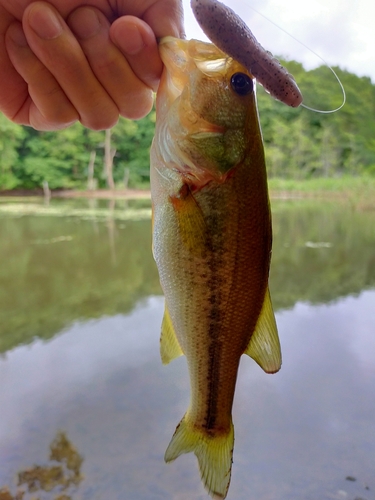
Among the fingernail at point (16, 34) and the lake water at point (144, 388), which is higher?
the fingernail at point (16, 34)

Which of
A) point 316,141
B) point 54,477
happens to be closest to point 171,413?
point 54,477

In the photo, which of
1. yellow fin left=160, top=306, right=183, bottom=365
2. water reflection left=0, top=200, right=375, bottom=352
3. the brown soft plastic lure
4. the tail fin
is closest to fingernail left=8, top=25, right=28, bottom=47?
the brown soft plastic lure

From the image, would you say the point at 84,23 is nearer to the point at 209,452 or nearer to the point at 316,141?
the point at 209,452

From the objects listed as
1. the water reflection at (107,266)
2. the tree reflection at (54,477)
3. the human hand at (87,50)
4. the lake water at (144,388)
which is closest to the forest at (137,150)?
the water reflection at (107,266)

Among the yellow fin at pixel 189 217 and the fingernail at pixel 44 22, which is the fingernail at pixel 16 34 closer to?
the fingernail at pixel 44 22

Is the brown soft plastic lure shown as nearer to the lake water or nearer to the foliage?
the lake water

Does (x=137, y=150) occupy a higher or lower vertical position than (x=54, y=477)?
higher

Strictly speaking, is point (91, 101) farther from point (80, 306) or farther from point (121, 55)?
point (80, 306)
